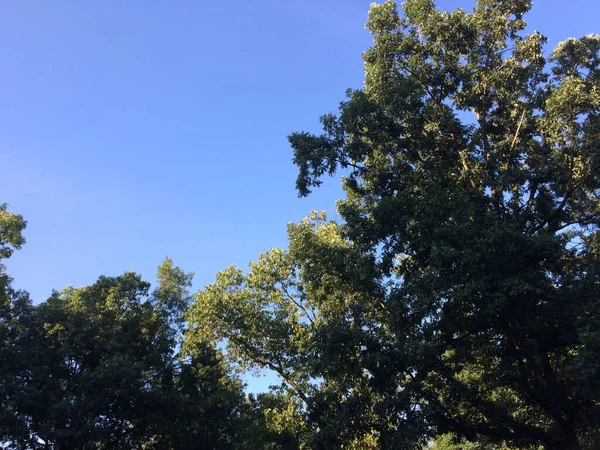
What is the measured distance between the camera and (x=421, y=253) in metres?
11.5

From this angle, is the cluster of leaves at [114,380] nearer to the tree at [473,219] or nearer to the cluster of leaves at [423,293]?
the cluster of leaves at [423,293]

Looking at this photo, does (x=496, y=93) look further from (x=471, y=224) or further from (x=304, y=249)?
(x=304, y=249)

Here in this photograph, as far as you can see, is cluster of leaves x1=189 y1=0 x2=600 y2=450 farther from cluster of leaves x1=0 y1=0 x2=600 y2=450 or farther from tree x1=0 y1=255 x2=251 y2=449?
tree x1=0 y1=255 x2=251 y2=449

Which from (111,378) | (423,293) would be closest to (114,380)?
(111,378)

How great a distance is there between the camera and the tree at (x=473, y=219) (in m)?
10.1

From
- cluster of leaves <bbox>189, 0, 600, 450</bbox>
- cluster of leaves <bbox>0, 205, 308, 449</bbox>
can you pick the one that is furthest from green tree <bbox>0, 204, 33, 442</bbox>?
cluster of leaves <bbox>189, 0, 600, 450</bbox>

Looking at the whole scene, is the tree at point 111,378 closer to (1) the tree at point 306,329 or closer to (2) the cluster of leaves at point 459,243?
(1) the tree at point 306,329

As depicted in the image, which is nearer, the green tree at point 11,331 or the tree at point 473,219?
the tree at point 473,219

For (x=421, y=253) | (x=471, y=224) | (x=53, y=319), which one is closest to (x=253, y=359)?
(x=53, y=319)

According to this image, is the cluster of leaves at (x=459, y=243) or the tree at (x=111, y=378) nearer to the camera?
the cluster of leaves at (x=459, y=243)

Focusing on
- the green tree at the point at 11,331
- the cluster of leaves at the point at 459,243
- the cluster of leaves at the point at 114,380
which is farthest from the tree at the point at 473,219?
the green tree at the point at 11,331

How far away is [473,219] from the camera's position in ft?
36.7

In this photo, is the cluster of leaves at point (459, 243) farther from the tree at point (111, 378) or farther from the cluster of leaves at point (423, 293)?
the tree at point (111, 378)

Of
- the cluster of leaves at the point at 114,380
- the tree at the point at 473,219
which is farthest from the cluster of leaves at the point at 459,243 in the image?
the cluster of leaves at the point at 114,380
